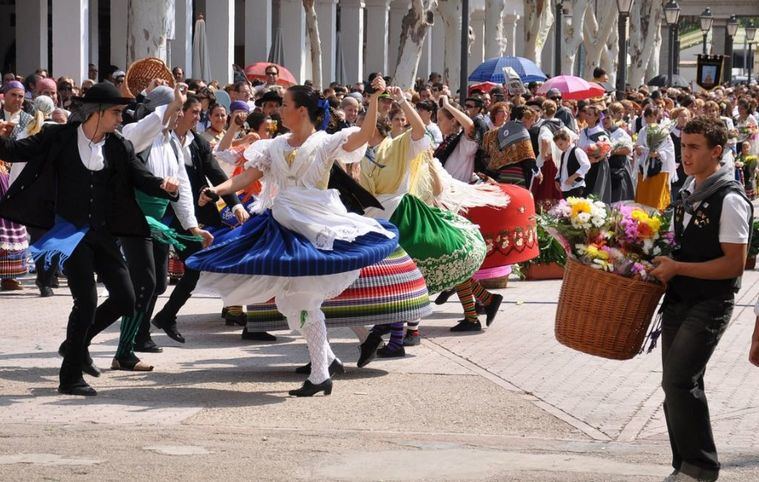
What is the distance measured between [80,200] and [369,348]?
2138mm

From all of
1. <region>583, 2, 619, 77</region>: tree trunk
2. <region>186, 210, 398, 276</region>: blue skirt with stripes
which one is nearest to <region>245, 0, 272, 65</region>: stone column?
<region>583, 2, 619, 77</region>: tree trunk

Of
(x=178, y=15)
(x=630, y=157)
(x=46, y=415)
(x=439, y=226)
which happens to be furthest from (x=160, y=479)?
(x=178, y=15)

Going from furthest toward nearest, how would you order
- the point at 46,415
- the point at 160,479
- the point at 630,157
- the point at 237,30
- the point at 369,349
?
the point at 237,30 → the point at 630,157 → the point at 369,349 → the point at 46,415 → the point at 160,479

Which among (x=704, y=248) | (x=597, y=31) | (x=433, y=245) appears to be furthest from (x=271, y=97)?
(x=597, y=31)

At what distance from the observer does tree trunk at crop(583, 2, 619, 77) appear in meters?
53.5

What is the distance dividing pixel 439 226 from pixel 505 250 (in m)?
2.01

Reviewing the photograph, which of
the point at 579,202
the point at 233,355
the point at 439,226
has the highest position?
the point at 579,202

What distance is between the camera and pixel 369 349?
952cm

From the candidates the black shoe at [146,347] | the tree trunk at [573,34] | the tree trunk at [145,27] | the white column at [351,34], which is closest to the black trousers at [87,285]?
the black shoe at [146,347]

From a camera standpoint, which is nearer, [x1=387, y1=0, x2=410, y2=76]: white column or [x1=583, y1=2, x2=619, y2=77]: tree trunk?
[x1=387, y1=0, x2=410, y2=76]: white column

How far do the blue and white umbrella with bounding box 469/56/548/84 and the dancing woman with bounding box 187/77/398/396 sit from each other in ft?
69.9

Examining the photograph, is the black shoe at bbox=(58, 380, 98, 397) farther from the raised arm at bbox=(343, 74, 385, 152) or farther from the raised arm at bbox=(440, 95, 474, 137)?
the raised arm at bbox=(440, 95, 474, 137)

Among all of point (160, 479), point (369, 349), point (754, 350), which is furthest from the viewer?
point (369, 349)

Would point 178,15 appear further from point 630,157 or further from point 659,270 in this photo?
point 659,270
